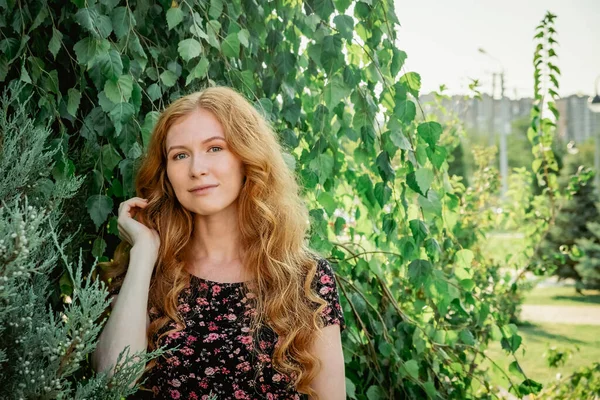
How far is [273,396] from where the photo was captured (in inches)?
71.1

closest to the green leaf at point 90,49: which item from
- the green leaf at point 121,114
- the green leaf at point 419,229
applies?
the green leaf at point 121,114

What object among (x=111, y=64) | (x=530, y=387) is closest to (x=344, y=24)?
(x=111, y=64)

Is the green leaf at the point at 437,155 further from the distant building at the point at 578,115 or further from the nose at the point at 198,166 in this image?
the distant building at the point at 578,115

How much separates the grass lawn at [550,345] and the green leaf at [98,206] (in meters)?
4.53

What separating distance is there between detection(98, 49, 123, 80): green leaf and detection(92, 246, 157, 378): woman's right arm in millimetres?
470

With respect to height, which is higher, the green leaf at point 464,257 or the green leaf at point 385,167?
the green leaf at point 385,167

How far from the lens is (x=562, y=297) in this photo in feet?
36.0

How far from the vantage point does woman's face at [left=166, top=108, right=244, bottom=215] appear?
1786 millimetres

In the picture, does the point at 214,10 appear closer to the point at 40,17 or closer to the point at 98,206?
the point at 40,17

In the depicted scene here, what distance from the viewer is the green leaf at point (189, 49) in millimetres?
1710

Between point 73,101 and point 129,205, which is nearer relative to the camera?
point 73,101

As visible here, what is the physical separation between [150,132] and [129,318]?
1.62ft

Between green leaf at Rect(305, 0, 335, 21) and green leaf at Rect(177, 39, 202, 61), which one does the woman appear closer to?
green leaf at Rect(177, 39, 202, 61)

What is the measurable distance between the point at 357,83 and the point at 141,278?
865 millimetres
